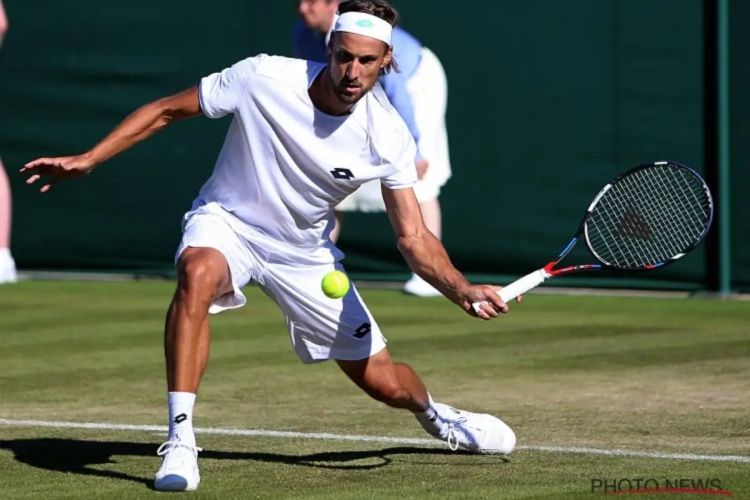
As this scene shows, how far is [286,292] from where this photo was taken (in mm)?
5762

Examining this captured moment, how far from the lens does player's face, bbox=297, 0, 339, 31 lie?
8977 mm

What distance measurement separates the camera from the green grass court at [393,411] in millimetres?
5531

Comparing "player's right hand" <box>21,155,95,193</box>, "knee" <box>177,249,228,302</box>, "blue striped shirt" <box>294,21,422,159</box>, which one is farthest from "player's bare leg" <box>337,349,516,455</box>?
"blue striped shirt" <box>294,21,422,159</box>

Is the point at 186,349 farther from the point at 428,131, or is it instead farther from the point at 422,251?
the point at 428,131

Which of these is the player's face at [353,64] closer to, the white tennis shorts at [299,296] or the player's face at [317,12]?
the white tennis shorts at [299,296]

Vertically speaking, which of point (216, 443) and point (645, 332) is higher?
point (216, 443)

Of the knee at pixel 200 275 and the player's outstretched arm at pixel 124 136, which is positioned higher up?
the player's outstretched arm at pixel 124 136

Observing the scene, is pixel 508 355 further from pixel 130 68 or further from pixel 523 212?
pixel 130 68

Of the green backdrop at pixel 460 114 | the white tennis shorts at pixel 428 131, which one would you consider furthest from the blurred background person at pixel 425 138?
Result: the green backdrop at pixel 460 114

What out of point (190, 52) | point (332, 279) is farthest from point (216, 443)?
point (190, 52)

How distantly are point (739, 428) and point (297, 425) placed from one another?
1.77 meters

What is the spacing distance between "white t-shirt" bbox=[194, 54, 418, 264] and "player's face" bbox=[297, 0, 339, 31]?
127 inches

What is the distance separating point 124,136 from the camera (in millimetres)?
5559

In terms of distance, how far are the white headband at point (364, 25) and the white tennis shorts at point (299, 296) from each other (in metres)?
0.77
